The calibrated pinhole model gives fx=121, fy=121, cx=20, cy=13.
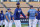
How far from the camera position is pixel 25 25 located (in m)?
7.73

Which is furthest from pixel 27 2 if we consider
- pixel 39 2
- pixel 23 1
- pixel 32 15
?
pixel 32 15

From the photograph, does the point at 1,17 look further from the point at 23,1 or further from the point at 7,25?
the point at 23,1

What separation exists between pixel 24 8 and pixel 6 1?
4.02 feet

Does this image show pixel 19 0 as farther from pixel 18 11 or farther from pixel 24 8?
pixel 18 11

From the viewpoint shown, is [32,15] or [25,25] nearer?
[32,15]

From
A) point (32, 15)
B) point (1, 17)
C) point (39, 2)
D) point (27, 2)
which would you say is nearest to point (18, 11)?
point (32, 15)

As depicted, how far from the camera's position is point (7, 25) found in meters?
6.03

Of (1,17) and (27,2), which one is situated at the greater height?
(27,2)

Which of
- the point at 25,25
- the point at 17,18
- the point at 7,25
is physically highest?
the point at 17,18

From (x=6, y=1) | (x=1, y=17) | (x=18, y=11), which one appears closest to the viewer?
(x=18, y=11)

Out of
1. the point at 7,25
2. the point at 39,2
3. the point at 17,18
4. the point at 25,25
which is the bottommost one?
the point at 25,25

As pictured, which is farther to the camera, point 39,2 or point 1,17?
point 39,2

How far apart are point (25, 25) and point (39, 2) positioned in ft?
5.69

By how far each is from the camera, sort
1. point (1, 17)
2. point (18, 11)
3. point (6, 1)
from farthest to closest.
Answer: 1. point (6, 1)
2. point (1, 17)
3. point (18, 11)
